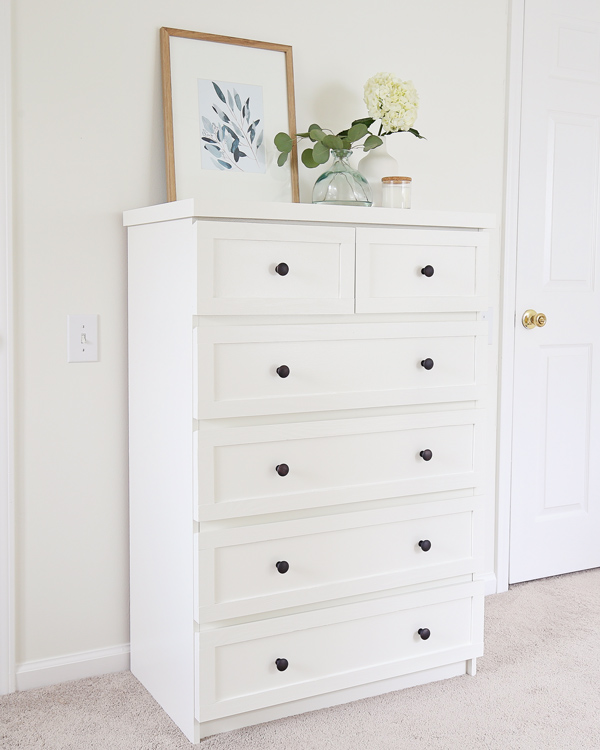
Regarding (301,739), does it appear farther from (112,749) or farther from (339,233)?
(339,233)

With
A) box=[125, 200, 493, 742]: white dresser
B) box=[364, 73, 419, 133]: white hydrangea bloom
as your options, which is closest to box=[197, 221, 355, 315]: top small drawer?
box=[125, 200, 493, 742]: white dresser

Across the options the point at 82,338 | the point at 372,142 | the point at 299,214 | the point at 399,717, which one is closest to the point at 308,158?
the point at 372,142

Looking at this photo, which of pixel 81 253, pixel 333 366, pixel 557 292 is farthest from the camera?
pixel 557 292

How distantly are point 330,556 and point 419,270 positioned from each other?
727mm

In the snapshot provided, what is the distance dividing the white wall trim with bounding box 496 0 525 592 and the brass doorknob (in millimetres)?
48

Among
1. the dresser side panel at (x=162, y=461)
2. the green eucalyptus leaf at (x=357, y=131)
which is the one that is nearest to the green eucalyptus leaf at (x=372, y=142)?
the green eucalyptus leaf at (x=357, y=131)

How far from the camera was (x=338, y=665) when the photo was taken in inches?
78.4

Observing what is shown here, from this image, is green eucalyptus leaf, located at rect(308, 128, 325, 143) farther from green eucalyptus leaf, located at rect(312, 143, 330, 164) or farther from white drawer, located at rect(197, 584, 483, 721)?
white drawer, located at rect(197, 584, 483, 721)

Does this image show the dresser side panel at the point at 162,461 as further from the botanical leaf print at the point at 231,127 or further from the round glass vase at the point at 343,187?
the round glass vase at the point at 343,187

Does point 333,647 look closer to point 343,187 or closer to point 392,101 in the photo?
point 343,187

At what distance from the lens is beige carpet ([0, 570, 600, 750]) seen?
1.88 metres

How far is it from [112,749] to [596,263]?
2222 millimetres

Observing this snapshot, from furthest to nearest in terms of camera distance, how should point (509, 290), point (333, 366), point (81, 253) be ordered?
point (509, 290)
point (81, 253)
point (333, 366)

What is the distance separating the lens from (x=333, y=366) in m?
1.92
